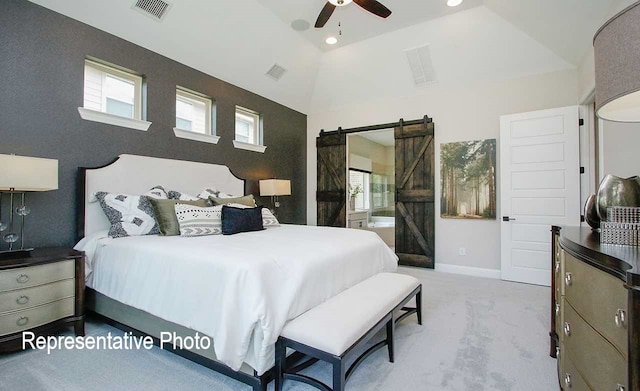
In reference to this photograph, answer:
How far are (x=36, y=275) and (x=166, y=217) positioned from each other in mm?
996

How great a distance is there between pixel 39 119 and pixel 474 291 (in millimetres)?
4854

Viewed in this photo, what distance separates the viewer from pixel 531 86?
418cm

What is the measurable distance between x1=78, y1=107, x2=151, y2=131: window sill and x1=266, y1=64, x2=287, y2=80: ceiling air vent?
204 cm

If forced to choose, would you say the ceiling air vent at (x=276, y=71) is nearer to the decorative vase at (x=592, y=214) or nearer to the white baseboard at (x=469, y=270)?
the white baseboard at (x=469, y=270)

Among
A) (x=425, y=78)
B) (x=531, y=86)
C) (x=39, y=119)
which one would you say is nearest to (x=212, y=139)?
(x=39, y=119)

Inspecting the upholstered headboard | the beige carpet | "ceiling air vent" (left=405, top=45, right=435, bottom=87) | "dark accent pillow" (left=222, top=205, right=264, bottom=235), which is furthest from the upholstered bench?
"ceiling air vent" (left=405, top=45, right=435, bottom=87)

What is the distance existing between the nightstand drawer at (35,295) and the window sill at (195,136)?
2077 mm

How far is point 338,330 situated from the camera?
163 cm

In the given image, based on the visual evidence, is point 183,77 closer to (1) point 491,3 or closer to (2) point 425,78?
(2) point 425,78

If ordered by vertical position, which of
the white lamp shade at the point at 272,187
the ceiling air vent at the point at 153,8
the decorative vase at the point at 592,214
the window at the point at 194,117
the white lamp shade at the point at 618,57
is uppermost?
the ceiling air vent at the point at 153,8

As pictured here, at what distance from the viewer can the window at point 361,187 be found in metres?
7.78

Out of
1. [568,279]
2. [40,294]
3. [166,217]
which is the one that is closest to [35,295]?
[40,294]

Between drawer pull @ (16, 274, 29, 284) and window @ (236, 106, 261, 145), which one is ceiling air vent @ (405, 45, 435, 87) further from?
drawer pull @ (16, 274, 29, 284)

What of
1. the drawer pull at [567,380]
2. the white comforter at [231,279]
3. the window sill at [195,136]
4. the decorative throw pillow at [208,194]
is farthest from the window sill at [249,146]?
the drawer pull at [567,380]
